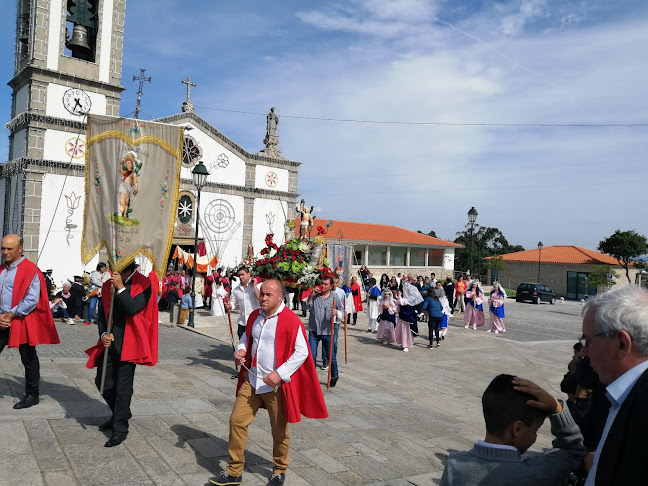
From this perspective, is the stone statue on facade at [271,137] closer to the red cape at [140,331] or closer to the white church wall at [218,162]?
the white church wall at [218,162]

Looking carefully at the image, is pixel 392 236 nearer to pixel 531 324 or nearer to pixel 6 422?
pixel 531 324

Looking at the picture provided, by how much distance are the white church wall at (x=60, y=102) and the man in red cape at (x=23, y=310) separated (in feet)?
60.0

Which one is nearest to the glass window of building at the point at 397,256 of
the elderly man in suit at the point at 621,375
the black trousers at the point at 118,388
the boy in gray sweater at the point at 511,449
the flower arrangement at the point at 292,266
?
the flower arrangement at the point at 292,266

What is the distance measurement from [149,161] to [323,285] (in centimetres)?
435

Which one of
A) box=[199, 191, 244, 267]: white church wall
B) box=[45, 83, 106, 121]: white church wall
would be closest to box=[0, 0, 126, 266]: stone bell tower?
box=[45, 83, 106, 121]: white church wall

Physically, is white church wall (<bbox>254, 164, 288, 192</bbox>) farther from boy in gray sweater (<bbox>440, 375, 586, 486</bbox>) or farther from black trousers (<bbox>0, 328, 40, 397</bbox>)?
boy in gray sweater (<bbox>440, 375, 586, 486</bbox>)

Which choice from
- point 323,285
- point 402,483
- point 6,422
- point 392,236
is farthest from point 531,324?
point 392,236

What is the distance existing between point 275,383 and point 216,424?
1.95 metres

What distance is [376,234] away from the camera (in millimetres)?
42906

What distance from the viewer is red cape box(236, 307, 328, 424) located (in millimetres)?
4227

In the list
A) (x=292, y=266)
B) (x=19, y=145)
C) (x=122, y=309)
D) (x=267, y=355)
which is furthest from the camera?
(x=19, y=145)

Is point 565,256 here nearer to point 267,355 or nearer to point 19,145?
point 19,145

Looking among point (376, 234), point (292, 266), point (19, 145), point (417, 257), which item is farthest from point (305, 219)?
point (417, 257)

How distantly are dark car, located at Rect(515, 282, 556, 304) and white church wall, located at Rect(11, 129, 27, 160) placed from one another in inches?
1150
